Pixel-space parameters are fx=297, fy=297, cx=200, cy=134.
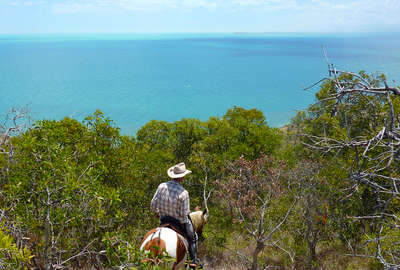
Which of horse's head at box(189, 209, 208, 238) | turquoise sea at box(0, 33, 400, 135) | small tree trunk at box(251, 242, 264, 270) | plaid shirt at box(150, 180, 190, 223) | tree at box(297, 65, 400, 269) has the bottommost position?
turquoise sea at box(0, 33, 400, 135)

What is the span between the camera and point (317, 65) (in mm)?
156750

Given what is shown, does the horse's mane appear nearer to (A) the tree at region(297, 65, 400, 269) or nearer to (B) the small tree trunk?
(B) the small tree trunk

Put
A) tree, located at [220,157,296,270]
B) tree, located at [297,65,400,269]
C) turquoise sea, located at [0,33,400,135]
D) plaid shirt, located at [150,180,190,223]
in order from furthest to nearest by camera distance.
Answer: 1. turquoise sea, located at [0,33,400,135]
2. tree, located at [220,157,296,270]
3. plaid shirt, located at [150,180,190,223]
4. tree, located at [297,65,400,269]

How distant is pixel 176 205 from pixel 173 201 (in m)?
0.13

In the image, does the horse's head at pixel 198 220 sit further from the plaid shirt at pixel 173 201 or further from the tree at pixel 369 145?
the tree at pixel 369 145

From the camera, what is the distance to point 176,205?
7.37 metres

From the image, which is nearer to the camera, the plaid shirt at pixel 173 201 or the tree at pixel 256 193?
the plaid shirt at pixel 173 201

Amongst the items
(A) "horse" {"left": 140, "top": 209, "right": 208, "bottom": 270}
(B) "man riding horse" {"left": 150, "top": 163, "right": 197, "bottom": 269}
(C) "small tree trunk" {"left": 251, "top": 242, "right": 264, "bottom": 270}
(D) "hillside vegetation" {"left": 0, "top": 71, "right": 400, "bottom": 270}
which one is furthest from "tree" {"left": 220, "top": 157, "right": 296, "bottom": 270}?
(A) "horse" {"left": 140, "top": 209, "right": 208, "bottom": 270}

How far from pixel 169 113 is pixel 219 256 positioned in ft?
236

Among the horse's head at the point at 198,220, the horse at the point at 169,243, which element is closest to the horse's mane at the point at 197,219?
the horse's head at the point at 198,220

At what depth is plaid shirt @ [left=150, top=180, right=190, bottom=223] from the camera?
288 inches

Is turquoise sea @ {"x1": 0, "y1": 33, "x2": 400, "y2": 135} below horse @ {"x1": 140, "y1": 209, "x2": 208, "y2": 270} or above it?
below

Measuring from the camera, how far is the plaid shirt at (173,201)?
7.31 m

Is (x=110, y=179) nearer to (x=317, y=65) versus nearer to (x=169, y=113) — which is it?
(x=169, y=113)
